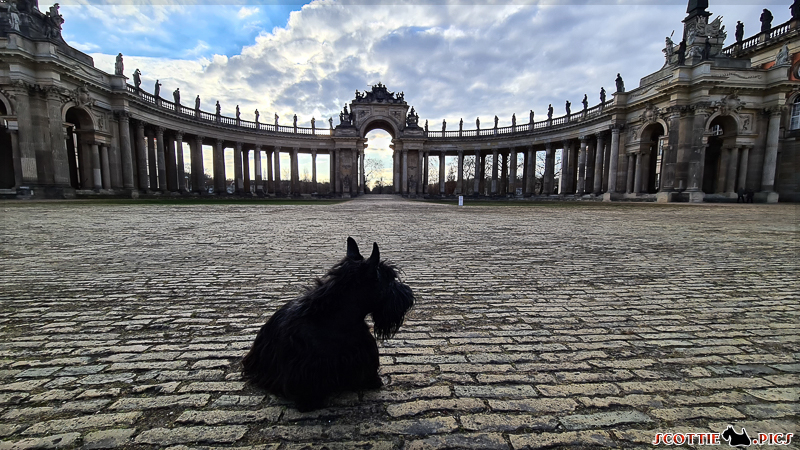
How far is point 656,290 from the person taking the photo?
4.11 m

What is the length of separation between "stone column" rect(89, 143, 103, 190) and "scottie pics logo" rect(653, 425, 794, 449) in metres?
40.2

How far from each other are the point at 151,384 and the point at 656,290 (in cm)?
517

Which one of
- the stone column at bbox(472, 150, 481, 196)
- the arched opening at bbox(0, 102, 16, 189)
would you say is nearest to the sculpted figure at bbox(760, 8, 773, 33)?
the stone column at bbox(472, 150, 481, 196)

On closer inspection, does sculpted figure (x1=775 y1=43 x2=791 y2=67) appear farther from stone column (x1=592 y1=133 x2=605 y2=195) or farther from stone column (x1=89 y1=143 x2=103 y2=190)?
stone column (x1=89 y1=143 x2=103 y2=190)

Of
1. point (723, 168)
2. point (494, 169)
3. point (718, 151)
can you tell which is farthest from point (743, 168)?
point (494, 169)

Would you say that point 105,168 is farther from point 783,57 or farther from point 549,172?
point 783,57

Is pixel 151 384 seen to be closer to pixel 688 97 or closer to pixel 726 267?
pixel 726 267

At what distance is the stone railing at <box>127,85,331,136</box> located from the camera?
35222 mm

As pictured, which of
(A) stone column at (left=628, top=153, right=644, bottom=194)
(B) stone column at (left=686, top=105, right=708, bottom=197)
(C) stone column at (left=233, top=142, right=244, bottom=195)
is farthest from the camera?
(C) stone column at (left=233, top=142, right=244, bottom=195)

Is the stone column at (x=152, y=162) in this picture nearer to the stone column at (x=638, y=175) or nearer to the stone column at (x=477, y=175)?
the stone column at (x=477, y=175)

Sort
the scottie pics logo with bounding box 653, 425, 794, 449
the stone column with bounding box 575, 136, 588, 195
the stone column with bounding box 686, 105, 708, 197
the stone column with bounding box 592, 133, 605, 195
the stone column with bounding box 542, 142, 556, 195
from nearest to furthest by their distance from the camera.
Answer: the scottie pics logo with bounding box 653, 425, 794, 449 → the stone column with bounding box 686, 105, 708, 197 → the stone column with bounding box 592, 133, 605, 195 → the stone column with bounding box 575, 136, 588, 195 → the stone column with bounding box 542, 142, 556, 195

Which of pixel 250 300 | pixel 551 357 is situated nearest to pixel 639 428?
pixel 551 357

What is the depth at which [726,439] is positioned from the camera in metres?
1.68

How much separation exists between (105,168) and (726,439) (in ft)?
136
